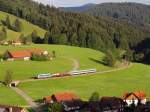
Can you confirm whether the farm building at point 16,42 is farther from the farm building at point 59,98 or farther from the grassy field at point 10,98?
the farm building at point 59,98

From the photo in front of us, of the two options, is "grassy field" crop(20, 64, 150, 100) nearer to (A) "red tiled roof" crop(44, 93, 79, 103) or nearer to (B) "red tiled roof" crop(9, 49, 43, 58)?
(A) "red tiled roof" crop(44, 93, 79, 103)

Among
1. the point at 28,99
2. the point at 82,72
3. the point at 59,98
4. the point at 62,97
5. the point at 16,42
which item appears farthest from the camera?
the point at 16,42

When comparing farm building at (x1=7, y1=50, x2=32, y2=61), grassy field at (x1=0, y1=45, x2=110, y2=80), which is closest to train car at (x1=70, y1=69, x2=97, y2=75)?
grassy field at (x1=0, y1=45, x2=110, y2=80)

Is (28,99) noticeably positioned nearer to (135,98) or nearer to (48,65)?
(135,98)

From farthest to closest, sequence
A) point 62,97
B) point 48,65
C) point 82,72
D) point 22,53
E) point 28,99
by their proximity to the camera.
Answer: point 22,53, point 48,65, point 82,72, point 28,99, point 62,97

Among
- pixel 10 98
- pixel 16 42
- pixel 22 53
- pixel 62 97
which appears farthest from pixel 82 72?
pixel 16 42

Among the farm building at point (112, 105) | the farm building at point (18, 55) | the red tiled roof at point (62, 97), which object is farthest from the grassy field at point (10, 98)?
the farm building at point (18, 55)
